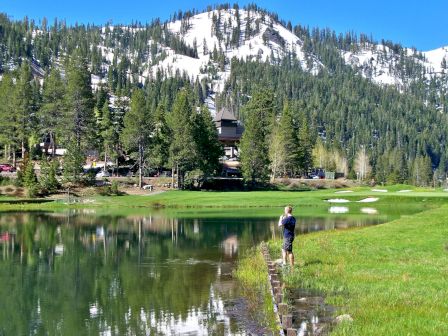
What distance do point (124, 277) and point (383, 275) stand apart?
10.5 metres

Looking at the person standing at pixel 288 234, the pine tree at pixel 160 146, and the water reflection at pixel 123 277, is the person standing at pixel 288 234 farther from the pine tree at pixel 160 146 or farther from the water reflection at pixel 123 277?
the pine tree at pixel 160 146

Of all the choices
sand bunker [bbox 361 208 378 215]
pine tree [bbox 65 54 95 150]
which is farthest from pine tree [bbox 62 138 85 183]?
sand bunker [bbox 361 208 378 215]

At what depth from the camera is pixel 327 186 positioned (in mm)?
119688

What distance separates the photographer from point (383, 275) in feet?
64.0

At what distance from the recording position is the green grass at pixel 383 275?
44.5 ft

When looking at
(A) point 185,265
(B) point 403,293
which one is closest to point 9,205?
(A) point 185,265

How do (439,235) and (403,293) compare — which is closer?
(403,293)

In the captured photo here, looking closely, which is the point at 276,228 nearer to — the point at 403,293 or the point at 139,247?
the point at 139,247

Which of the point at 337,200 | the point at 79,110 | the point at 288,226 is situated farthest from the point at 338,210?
the point at 79,110

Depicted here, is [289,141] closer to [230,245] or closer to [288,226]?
[230,245]

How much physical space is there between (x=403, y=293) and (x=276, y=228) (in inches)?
1086

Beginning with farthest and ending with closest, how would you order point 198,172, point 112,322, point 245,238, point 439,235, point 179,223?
1. point 198,172
2. point 179,223
3. point 245,238
4. point 439,235
5. point 112,322

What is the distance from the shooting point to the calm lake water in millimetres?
15805

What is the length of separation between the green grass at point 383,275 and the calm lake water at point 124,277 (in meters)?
3.19
